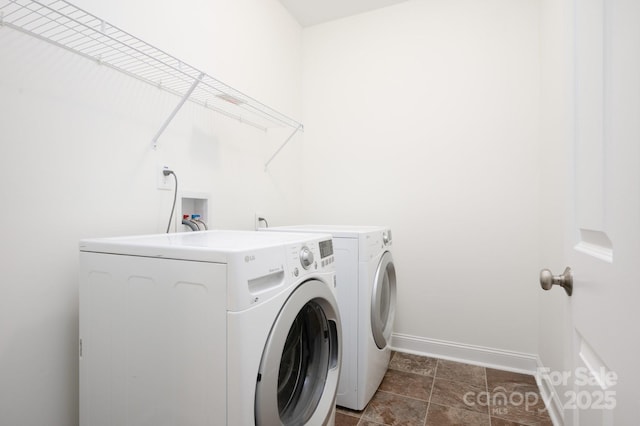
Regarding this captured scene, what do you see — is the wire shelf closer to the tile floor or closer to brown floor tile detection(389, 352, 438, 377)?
the tile floor

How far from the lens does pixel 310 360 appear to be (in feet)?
4.10

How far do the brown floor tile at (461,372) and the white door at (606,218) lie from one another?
144 cm

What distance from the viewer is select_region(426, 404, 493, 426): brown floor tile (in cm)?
159

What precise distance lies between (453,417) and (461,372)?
1.67 ft

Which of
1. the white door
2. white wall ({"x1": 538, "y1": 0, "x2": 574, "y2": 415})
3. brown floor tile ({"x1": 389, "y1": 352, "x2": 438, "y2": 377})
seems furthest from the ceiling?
brown floor tile ({"x1": 389, "y1": 352, "x2": 438, "y2": 377})

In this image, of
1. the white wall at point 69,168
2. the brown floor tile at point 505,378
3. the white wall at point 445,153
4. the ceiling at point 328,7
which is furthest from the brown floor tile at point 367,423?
the ceiling at point 328,7

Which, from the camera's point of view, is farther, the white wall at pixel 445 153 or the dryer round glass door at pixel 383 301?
the white wall at pixel 445 153

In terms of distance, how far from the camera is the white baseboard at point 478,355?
2.00m

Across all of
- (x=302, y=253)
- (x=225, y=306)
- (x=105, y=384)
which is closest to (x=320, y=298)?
(x=302, y=253)

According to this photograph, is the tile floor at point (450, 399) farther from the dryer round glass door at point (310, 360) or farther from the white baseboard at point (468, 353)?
the dryer round glass door at point (310, 360)

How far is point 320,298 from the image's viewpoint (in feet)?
3.80

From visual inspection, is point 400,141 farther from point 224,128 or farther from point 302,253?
point 302,253

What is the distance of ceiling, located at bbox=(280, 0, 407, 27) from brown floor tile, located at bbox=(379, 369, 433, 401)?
265cm

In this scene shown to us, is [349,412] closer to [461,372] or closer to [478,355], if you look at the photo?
[461,372]
